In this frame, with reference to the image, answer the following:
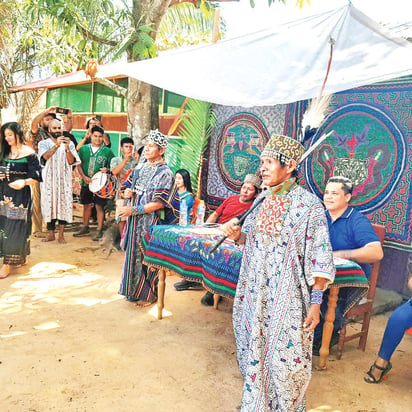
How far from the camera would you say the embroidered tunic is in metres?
4.82

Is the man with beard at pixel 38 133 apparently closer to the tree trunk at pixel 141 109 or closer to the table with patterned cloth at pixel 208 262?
the tree trunk at pixel 141 109

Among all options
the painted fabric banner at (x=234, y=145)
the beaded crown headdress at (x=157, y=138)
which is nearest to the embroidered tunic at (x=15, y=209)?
the beaded crown headdress at (x=157, y=138)

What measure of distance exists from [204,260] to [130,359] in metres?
0.92

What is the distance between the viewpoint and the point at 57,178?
21.4 ft

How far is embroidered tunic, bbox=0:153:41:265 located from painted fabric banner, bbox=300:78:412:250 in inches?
135

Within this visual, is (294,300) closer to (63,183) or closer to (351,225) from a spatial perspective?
(351,225)

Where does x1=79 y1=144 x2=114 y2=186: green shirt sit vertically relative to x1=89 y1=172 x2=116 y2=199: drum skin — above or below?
above

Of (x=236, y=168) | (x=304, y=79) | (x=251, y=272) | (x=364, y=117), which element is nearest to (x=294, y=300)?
(x=251, y=272)

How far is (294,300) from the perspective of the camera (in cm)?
226

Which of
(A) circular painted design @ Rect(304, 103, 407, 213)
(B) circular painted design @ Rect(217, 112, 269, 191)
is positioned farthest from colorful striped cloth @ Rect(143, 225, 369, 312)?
(B) circular painted design @ Rect(217, 112, 269, 191)

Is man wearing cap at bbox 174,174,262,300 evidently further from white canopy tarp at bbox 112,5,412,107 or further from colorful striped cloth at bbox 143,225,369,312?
white canopy tarp at bbox 112,5,412,107

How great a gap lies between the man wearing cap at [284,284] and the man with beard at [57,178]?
15.5ft

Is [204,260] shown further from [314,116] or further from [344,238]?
[314,116]

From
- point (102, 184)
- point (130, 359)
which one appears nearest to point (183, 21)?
point (102, 184)
